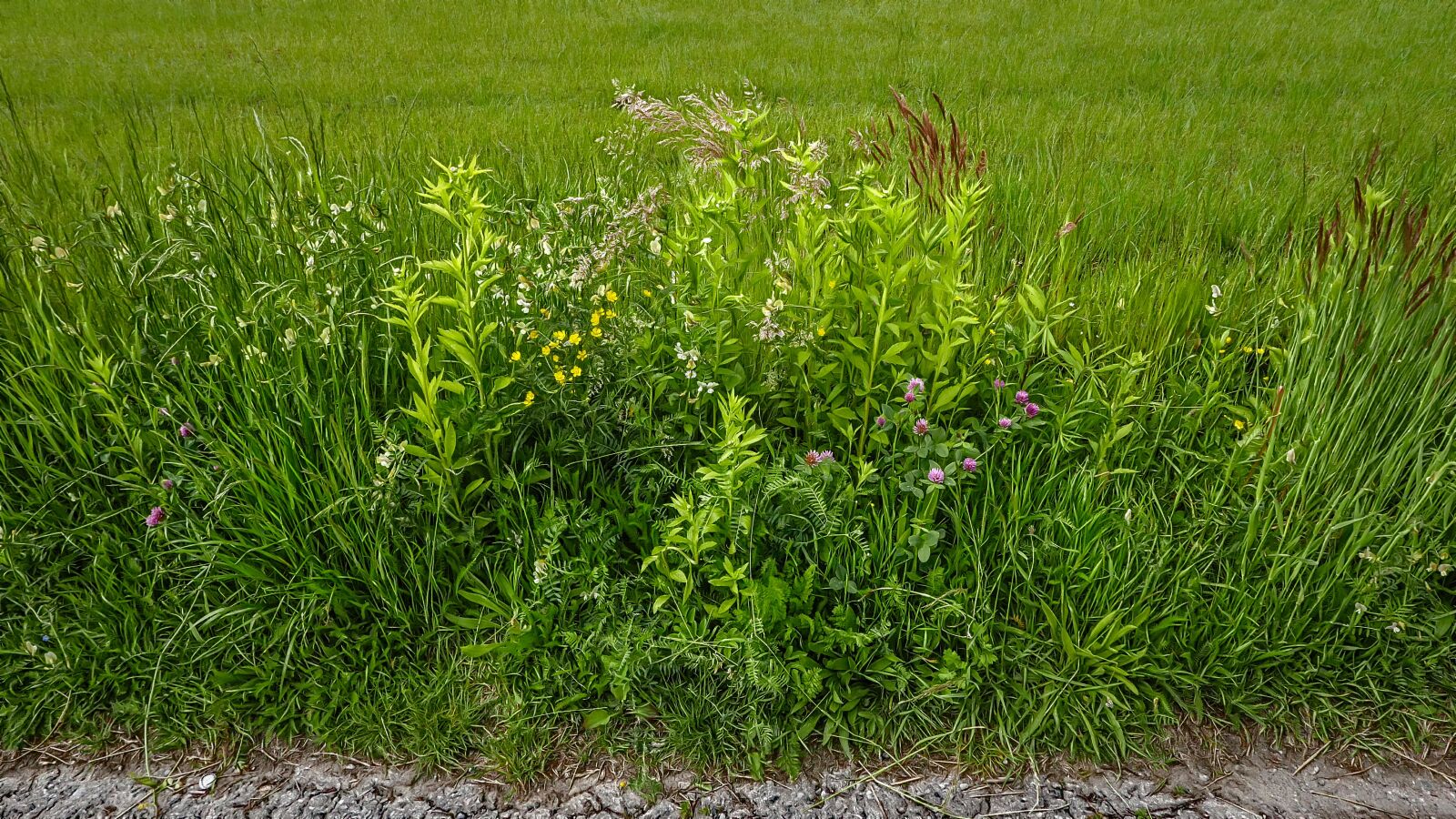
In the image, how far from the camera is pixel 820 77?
22.7 ft

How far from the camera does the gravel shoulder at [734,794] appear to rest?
1.89 meters

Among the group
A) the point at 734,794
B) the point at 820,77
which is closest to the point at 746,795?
the point at 734,794

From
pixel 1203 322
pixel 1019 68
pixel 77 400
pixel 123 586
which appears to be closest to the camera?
pixel 123 586

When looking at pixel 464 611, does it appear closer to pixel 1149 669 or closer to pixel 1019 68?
pixel 1149 669

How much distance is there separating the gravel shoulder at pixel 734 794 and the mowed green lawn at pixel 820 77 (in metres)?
2.42

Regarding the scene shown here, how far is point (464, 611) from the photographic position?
2.30 metres

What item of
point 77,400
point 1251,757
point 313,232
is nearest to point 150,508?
point 77,400

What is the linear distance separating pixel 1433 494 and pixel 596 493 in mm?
2225

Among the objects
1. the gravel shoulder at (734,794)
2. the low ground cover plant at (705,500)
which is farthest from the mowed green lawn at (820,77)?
the gravel shoulder at (734,794)

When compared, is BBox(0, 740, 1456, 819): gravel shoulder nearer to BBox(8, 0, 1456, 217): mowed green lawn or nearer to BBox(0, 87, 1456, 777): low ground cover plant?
BBox(0, 87, 1456, 777): low ground cover plant

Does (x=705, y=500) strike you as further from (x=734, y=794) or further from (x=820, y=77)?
(x=820, y=77)

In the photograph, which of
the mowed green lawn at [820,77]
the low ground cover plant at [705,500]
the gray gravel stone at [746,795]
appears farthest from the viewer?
the mowed green lawn at [820,77]

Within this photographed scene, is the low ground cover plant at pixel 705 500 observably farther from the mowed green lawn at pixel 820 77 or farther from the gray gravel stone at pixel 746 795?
the mowed green lawn at pixel 820 77

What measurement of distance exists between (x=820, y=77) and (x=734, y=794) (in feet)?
20.1
